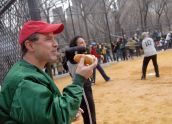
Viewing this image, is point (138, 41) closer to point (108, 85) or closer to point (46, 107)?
point (108, 85)

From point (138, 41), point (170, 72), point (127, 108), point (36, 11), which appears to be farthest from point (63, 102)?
point (138, 41)

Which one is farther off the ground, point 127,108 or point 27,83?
point 27,83

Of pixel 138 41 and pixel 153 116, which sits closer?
pixel 153 116

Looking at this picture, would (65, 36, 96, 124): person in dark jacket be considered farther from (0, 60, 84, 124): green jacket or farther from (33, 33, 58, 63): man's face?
(0, 60, 84, 124): green jacket

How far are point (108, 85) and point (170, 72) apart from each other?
2.65 metres

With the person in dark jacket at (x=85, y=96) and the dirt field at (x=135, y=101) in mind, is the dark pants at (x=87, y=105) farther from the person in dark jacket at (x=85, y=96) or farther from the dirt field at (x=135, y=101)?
the dirt field at (x=135, y=101)

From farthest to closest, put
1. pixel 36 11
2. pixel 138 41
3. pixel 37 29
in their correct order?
1. pixel 138 41
2. pixel 36 11
3. pixel 37 29

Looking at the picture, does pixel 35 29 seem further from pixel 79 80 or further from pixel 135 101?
pixel 135 101

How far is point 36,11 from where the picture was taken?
3.88m

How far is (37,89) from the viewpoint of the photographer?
86.6 inches

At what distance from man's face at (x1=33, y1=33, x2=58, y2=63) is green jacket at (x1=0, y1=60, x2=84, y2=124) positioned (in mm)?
122

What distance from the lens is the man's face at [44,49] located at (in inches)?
99.5

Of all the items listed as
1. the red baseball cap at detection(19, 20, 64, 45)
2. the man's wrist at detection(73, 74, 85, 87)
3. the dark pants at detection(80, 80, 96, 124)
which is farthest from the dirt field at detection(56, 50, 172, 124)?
the red baseball cap at detection(19, 20, 64, 45)

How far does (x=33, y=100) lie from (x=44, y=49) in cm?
48
